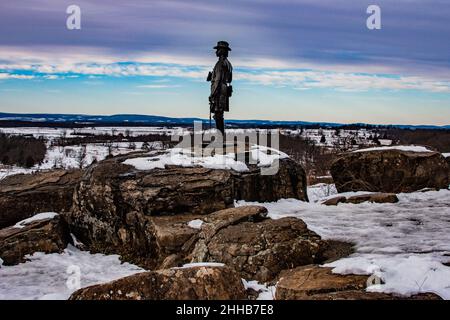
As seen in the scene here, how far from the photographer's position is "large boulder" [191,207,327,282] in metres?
7.54

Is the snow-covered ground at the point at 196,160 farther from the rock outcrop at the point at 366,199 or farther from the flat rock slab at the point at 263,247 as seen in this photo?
the flat rock slab at the point at 263,247

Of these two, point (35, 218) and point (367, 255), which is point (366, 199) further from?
point (35, 218)

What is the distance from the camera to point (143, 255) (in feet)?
34.2

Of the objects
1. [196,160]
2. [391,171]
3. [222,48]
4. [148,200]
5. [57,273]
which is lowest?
Result: [57,273]

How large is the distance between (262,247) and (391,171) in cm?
797

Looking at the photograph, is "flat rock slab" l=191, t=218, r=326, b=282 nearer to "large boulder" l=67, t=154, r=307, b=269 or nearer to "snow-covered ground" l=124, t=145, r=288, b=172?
"large boulder" l=67, t=154, r=307, b=269

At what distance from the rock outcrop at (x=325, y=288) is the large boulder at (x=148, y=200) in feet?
12.6

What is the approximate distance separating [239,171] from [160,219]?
105 inches

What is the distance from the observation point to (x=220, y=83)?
13992 mm

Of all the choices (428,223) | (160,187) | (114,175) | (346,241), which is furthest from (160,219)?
(428,223)

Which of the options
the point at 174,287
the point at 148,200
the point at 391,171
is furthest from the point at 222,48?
the point at 174,287

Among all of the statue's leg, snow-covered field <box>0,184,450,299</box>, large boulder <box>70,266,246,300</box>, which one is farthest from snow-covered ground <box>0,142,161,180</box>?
large boulder <box>70,266,246,300</box>

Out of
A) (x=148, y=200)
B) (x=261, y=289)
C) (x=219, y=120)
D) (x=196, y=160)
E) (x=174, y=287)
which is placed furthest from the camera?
(x=219, y=120)

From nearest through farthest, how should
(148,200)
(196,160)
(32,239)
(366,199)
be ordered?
(32,239)
(148,200)
(196,160)
(366,199)
